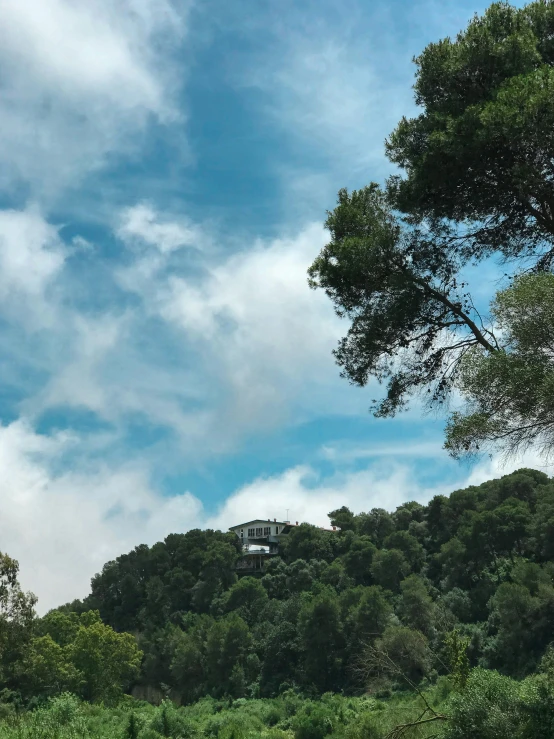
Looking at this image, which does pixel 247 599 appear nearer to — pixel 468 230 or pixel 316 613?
pixel 316 613

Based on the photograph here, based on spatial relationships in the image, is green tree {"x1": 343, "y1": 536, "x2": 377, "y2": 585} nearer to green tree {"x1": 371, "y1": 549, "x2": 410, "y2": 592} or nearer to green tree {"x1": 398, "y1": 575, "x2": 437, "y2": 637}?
green tree {"x1": 371, "y1": 549, "x2": 410, "y2": 592}

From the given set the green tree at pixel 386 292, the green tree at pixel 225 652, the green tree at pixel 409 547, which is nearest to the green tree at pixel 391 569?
the green tree at pixel 409 547

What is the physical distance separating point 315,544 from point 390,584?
1359cm

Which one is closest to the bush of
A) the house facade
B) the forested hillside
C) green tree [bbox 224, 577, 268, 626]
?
the forested hillside

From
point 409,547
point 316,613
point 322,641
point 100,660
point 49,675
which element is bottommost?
point 322,641

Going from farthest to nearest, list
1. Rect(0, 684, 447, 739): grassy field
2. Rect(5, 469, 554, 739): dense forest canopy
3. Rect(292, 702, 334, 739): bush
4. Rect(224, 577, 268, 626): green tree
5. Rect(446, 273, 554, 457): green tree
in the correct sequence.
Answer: Rect(224, 577, 268, 626): green tree, Rect(5, 469, 554, 739): dense forest canopy, Rect(292, 702, 334, 739): bush, Rect(0, 684, 447, 739): grassy field, Rect(446, 273, 554, 457): green tree

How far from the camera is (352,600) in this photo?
5372 centimetres

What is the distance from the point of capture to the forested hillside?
142 feet

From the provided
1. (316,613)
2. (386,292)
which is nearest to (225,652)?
(316,613)

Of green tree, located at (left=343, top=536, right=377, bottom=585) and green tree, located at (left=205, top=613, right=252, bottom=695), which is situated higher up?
green tree, located at (left=343, top=536, right=377, bottom=585)

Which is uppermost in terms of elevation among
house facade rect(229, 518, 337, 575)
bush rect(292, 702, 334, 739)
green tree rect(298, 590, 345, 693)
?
house facade rect(229, 518, 337, 575)

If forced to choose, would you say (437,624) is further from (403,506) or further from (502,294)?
(502,294)

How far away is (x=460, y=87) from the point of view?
964 centimetres

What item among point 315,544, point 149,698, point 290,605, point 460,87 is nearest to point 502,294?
point 460,87
